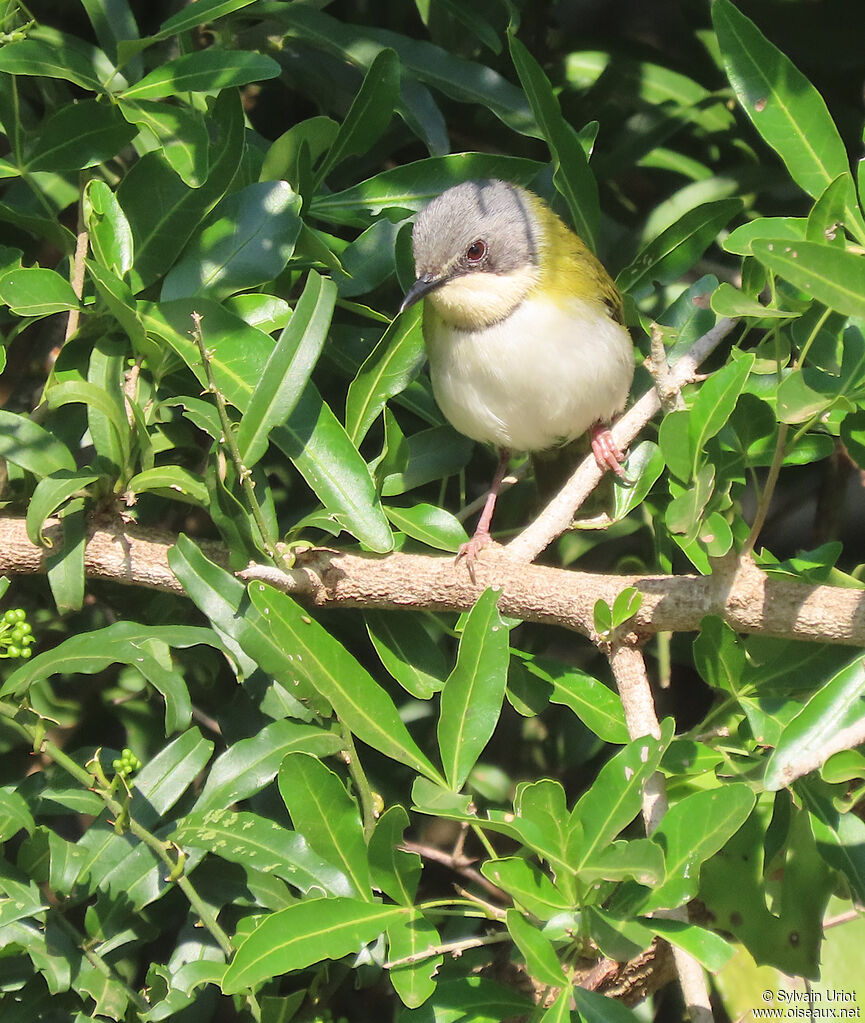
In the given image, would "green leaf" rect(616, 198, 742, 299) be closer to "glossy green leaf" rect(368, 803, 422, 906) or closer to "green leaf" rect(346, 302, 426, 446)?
"green leaf" rect(346, 302, 426, 446)

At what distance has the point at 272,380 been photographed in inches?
86.3

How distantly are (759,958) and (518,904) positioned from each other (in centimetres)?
85

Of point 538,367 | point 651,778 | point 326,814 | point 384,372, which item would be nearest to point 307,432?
point 384,372

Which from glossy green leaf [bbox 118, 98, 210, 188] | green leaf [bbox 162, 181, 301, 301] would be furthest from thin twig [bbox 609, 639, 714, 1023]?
glossy green leaf [bbox 118, 98, 210, 188]

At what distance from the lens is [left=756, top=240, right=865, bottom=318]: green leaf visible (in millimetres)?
1846

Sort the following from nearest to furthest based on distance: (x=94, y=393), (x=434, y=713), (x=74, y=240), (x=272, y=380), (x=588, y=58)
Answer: (x=272, y=380)
(x=94, y=393)
(x=74, y=240)
(x=434, y=713)
(x=588, y=58)

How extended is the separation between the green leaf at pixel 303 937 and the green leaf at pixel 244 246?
55.8 inches

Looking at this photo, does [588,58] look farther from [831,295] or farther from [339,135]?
[831,295]

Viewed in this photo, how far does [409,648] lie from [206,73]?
144cm

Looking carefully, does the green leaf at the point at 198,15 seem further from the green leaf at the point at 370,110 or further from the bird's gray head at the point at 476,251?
the bird's gray head at the point at 476,251

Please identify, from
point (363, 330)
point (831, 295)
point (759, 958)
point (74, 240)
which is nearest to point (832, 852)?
point (759, 958)

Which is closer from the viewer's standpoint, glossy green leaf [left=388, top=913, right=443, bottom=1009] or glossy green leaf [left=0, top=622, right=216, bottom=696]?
glossy green leaf [left=388, top=913, right=443, bottom=1009]

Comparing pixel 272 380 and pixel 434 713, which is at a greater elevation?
pixel 272 380

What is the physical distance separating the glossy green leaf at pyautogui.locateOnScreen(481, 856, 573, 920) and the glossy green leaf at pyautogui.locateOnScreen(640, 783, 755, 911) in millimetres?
169
